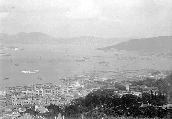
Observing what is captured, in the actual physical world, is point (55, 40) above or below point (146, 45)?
above

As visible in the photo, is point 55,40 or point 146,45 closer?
point 146,45

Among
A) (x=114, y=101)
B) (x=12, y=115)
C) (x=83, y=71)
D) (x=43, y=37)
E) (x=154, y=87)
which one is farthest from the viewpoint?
(x=43, y=37)

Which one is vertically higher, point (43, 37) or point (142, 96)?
point (43, 37)

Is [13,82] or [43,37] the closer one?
[13,82]

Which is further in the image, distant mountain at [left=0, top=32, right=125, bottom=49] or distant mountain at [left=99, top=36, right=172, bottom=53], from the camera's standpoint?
distant mountain at [left=0, top=32, right=125, bottom=49]

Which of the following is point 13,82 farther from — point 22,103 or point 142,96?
point 142,96

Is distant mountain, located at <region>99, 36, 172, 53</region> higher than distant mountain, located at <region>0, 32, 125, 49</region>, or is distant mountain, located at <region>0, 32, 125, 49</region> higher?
distant mountain, located at <region>0, 32, 125, 49</region>

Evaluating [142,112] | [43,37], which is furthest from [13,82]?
[43,37]

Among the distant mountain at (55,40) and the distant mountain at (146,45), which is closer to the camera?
the distant mountain at (146,45)

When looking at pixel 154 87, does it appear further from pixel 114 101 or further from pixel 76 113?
pixel 76 113

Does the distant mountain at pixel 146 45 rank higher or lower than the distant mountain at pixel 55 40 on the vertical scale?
lower

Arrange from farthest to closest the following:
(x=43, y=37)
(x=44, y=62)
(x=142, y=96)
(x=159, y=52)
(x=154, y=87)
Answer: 1. (x=43, y=37)
2. (x=159, y=52)
3. (x=44, y=62)
4. (x=154, y=87)
5. (x=142, y=96)
